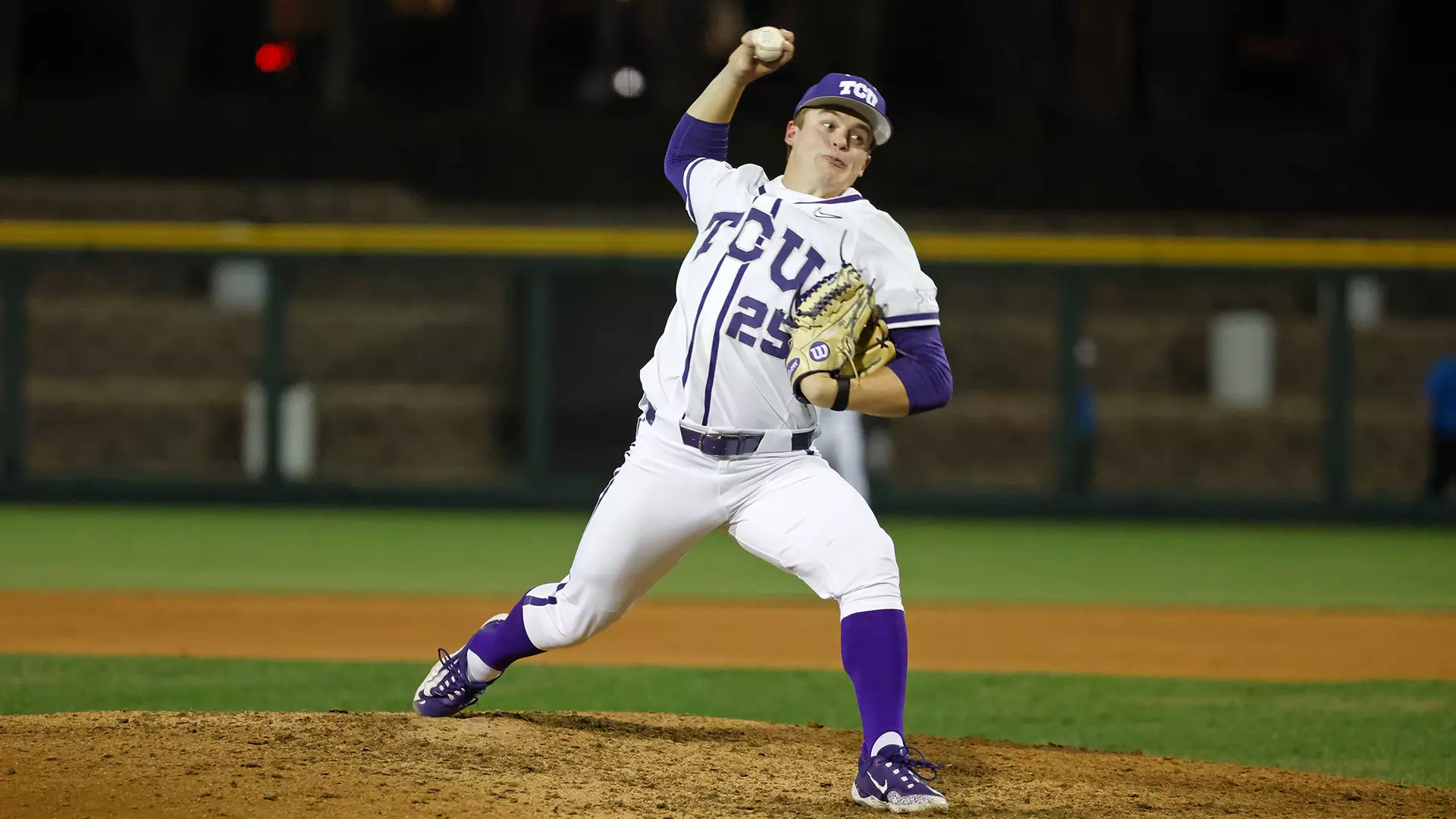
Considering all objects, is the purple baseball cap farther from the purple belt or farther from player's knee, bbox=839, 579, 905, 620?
player's knee, bbox=839, 579, 905, 620

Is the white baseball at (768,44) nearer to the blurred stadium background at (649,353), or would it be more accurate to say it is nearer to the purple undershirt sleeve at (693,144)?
the purple undershirt sleeve at (693,144)

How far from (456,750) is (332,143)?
1613 cm

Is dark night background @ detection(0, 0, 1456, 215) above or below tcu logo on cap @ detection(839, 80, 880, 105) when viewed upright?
above

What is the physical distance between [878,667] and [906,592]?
505cm

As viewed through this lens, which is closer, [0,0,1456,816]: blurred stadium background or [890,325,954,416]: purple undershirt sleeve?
[890,325,954,416]: purple undershirt sleeve

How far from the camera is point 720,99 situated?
408cm

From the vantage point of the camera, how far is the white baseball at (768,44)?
377cm

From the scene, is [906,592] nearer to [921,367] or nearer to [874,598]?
[874,598]

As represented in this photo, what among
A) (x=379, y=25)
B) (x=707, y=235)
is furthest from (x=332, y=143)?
(x=707, y=235)

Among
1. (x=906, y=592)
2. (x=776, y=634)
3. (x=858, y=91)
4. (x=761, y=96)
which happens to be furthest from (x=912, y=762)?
(x=761, y=96)

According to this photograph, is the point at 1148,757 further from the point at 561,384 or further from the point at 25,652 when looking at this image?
the point at 561,384

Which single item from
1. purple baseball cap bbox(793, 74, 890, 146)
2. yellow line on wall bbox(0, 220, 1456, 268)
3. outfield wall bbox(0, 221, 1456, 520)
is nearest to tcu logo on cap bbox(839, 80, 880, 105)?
purple baseball cap bbox(793, 74, 890, 146)

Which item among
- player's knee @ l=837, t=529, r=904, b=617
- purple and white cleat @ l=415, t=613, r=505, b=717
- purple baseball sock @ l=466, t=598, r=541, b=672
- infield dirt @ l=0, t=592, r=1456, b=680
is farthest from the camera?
infield dirt @ l=0, t=592, r=1456, b=680

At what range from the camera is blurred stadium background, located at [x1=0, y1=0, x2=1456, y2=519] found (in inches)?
501
